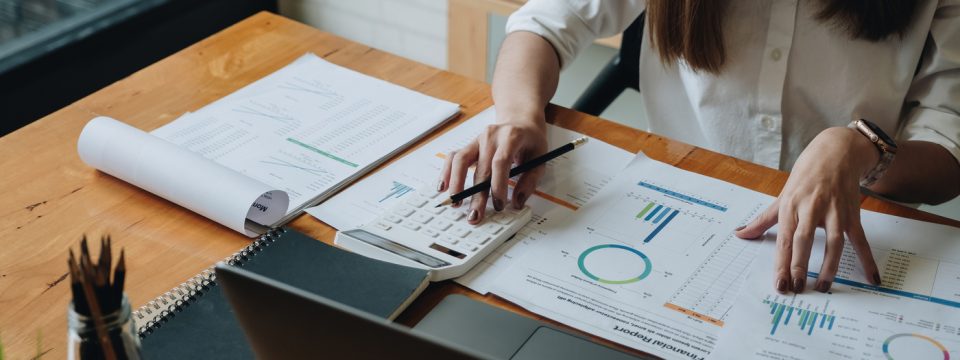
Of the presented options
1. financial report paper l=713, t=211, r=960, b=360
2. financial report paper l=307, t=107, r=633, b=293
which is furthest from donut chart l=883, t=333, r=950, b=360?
financial report paper l=307, t=107, r=633, b=293

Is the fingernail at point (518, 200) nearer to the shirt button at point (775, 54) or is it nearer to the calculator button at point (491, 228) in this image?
the calculator button at point (491, 228)

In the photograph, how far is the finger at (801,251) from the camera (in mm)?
911

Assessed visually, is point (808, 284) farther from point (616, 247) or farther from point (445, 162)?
point (445, 162)

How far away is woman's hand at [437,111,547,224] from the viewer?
1.05 meters

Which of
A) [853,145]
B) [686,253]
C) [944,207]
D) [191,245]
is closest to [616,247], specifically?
[686,253]

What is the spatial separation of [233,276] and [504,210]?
1.65 ft

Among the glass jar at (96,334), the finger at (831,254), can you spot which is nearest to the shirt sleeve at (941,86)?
the finger at (831,254)

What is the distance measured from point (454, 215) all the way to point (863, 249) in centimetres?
44

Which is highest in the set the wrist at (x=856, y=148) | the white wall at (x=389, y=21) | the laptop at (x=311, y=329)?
the laptop at (x=311, y=329)

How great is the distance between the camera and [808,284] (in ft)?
3.03

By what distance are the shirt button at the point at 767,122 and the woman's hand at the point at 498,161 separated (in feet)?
1.27

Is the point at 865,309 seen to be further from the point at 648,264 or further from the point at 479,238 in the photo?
the point at 479,238

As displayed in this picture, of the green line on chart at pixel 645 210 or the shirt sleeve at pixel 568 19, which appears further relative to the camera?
the shirt sleeve at pixel 568 19

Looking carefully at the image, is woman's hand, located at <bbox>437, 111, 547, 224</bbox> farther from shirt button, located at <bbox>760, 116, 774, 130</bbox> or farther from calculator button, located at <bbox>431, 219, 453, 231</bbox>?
shirt button, located at <bbox>760, 116, 774, 130</bbox>
